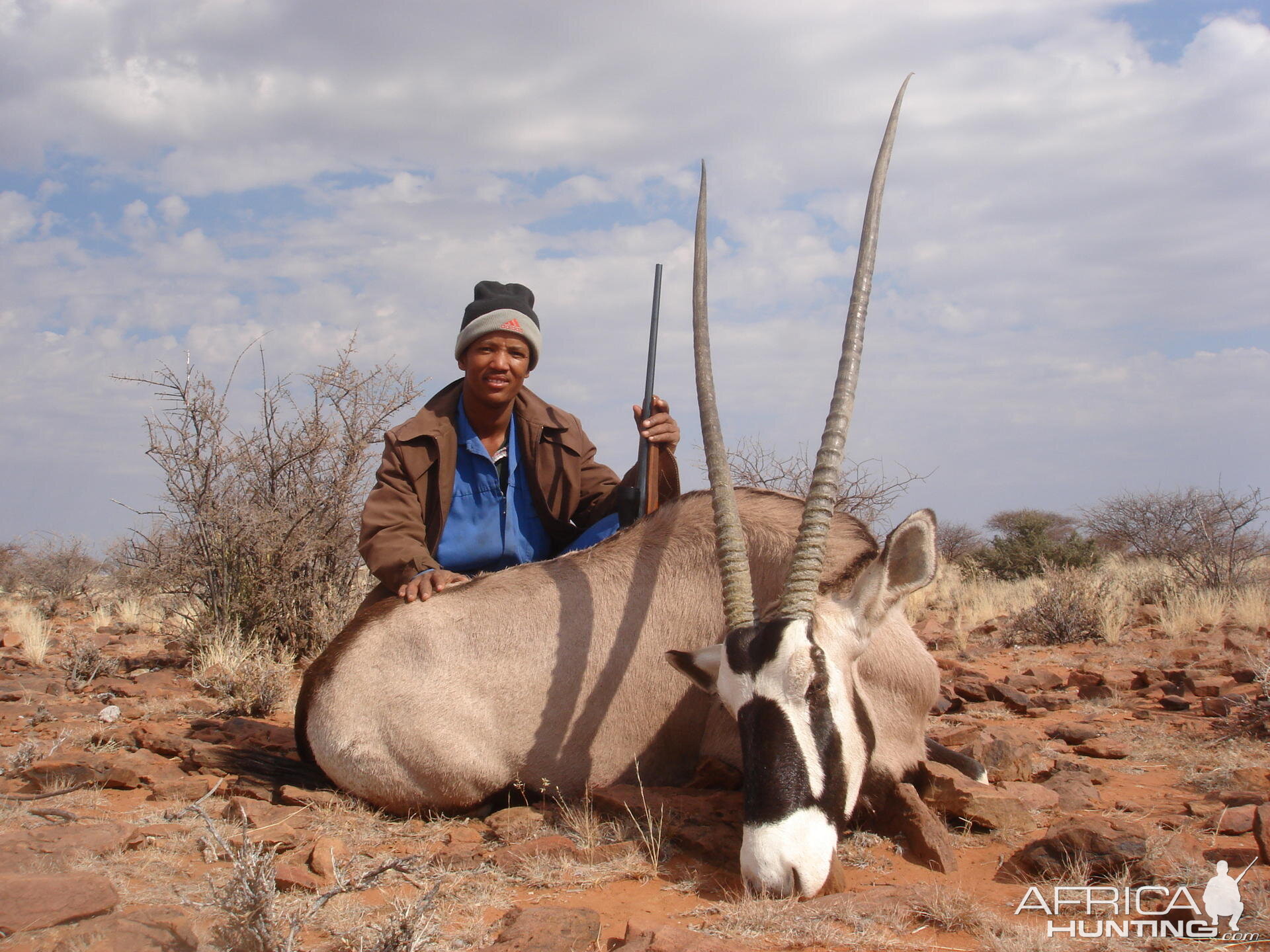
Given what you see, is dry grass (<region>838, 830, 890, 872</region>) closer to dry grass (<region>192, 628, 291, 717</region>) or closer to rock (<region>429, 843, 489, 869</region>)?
rock (<region>429, 843, 489, 869</region>)

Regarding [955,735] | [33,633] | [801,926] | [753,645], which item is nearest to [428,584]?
[753,645]

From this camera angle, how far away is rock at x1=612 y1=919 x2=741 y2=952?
2375 millimetres

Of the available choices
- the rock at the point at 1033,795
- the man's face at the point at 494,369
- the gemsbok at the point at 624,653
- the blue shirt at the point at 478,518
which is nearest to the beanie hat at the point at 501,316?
the man's face at the point at 494,369

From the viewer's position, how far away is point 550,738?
379cm

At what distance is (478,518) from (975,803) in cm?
277

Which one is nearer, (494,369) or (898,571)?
(898,571)

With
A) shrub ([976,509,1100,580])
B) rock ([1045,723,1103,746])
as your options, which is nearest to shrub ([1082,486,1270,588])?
shrub ([976,509,1100,580])

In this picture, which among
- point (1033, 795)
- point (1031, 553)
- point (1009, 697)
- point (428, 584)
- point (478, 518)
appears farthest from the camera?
point (1031, 553)

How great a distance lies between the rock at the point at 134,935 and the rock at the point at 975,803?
253 centimetres

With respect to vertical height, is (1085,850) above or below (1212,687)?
above

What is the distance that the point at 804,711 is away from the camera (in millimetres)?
2855

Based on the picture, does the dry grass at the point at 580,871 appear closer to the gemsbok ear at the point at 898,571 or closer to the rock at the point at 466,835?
the rock at the point at 466,835

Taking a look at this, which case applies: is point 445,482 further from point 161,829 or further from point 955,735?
point 955,735

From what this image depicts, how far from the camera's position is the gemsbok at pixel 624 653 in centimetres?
333
